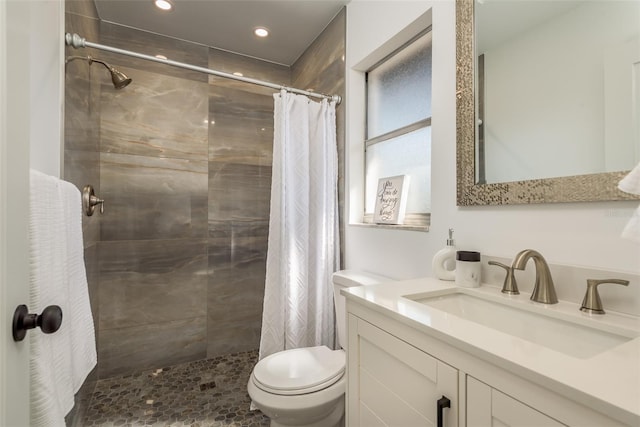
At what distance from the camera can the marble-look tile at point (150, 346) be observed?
1967 mm

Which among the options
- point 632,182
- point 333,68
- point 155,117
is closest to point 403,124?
point 333,68

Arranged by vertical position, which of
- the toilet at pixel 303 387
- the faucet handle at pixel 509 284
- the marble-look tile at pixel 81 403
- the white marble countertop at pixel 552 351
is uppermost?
the faucet handle at pixel 509 284

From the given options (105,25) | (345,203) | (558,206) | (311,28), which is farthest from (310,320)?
(105,25)

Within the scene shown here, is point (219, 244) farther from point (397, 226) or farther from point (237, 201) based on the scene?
point (397, 226)

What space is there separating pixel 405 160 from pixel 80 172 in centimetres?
171

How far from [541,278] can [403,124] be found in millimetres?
1045

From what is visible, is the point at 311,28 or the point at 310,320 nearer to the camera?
the point at 310,320

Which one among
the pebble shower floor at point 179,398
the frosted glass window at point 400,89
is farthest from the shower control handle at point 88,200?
the frosted glass window at point 400,89

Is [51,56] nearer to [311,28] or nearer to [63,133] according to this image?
[63,133]

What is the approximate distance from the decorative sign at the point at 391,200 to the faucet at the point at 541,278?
28.8 inches

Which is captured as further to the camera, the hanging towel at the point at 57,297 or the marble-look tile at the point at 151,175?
the marble-look tile at the point at 151,175

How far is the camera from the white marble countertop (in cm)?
43

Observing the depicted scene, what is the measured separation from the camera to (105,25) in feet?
6.57

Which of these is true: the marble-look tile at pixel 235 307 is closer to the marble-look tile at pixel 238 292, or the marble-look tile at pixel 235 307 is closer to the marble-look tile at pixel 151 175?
the marble-look tile at pixel 238 292
